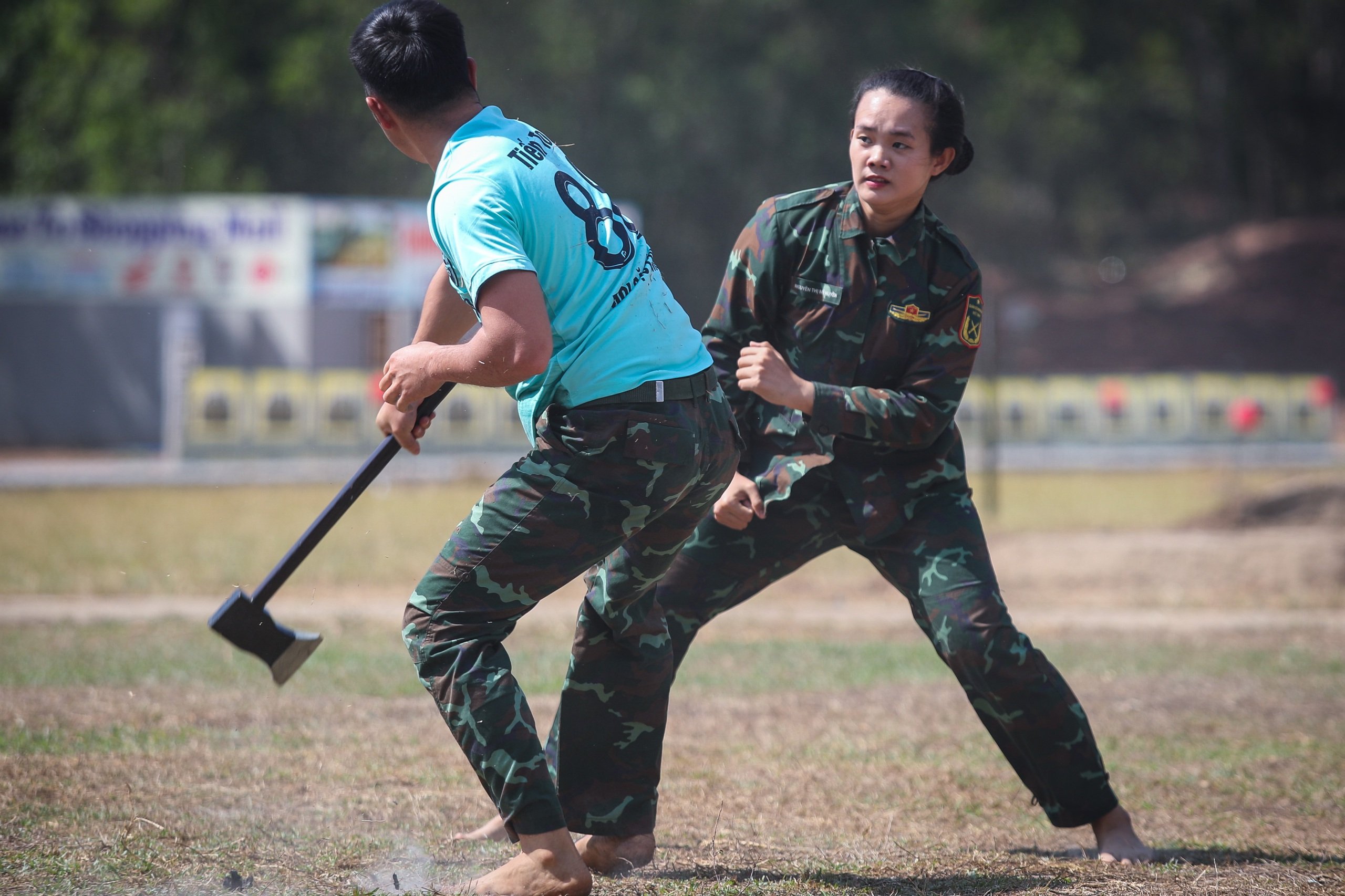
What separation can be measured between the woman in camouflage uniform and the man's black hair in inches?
40.2

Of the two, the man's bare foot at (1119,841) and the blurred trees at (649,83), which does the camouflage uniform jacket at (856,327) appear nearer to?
the man's bare foot at (1119,841)

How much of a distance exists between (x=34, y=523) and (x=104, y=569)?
10.7ft

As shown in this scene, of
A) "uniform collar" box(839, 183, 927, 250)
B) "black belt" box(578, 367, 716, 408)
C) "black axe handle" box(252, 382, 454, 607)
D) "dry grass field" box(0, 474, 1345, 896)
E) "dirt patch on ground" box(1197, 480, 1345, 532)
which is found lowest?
"dry grass field" box(0, 474, 1345, 896)

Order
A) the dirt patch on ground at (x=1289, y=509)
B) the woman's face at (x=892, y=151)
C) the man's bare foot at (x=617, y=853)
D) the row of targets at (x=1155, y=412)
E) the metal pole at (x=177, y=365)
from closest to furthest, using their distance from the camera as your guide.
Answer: the man's bare foot at (x=617, y=853)
the woman's face at (x=892, y=151)
the dirt patch on ground at (x=1289, y=509)
the metal pole at (x=177, y=365)
the row of targets at (x=1155, y=412)

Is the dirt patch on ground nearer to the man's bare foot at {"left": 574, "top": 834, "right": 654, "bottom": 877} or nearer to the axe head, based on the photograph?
the man's bare foot at {"left": 574, "top": 834, "right": 654, "bottom": 877}

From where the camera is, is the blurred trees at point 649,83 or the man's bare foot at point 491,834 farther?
the blurred trees at point 649,83

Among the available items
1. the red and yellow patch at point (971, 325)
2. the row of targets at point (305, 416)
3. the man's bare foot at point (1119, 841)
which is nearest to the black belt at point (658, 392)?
the red and yellow patch at point (971, 325)

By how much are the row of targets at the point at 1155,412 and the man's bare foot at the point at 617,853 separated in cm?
1773

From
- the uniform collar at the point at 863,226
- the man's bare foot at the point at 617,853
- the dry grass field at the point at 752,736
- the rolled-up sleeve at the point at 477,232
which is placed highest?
the uniform collar at the point at 863,226

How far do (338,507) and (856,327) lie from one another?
1.43m

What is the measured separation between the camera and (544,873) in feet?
9.39

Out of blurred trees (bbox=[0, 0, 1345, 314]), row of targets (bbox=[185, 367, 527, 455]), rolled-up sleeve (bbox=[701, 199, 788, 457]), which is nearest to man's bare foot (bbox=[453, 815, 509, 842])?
rolled-up sleeve (bbox=[701, 199, 788, 457])

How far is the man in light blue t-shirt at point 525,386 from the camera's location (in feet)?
8.97

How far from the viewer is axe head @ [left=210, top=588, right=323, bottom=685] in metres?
3.35
